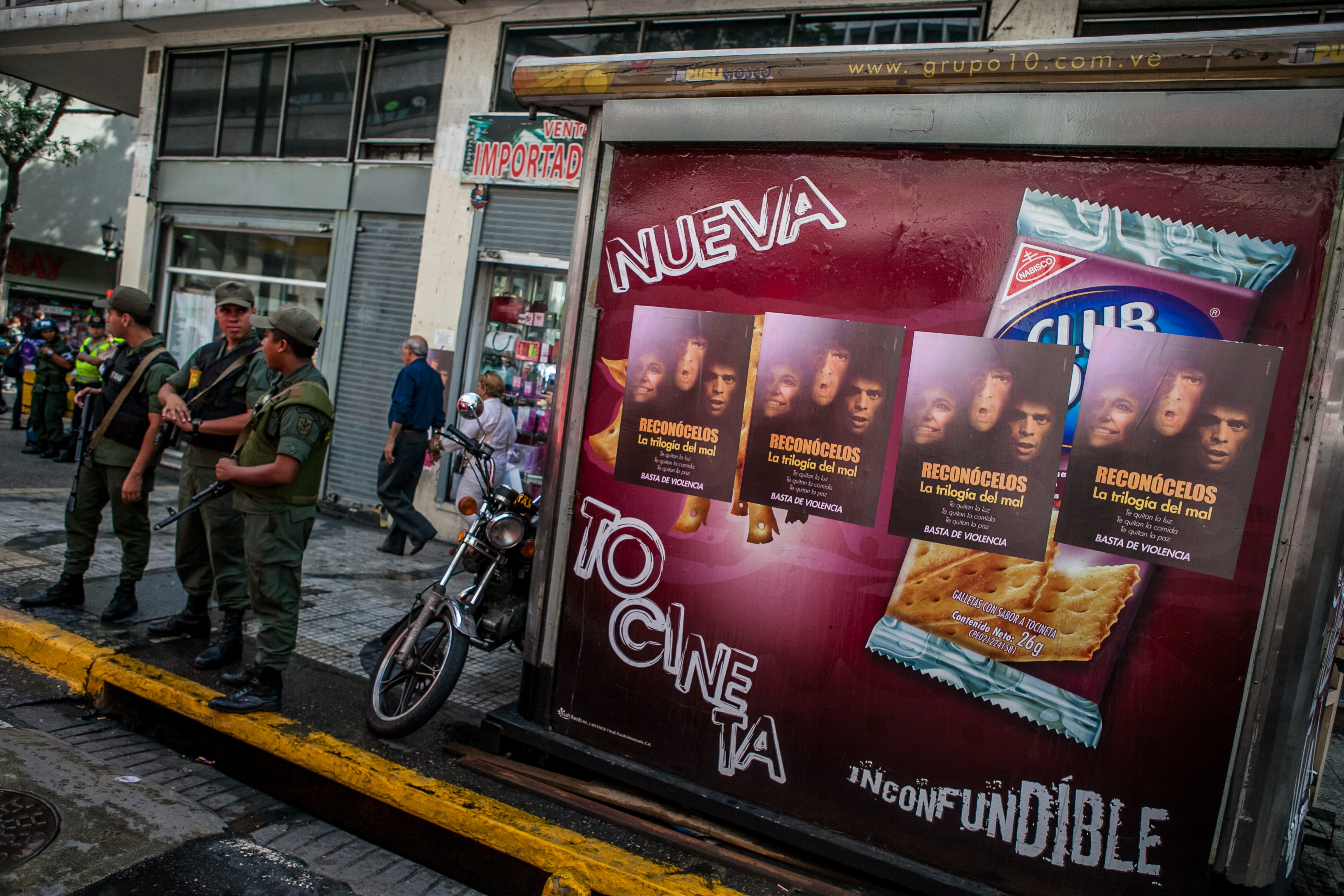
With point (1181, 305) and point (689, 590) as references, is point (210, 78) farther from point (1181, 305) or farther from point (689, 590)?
point (1181, 305)

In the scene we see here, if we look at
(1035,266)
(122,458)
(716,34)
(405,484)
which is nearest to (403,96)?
(716,34)

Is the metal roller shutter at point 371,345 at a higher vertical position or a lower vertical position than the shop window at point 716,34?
lower

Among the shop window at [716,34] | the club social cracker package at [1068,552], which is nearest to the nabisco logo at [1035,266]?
the club social cracker package at [1068,552]

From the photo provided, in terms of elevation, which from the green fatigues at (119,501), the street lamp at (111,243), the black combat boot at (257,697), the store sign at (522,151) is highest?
the store sign at (522,151)

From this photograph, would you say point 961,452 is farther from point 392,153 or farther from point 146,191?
point 146,191

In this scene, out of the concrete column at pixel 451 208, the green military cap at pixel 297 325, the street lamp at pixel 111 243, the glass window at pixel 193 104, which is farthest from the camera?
the street lamp at pixel 111 243

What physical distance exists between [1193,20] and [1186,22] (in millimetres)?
46

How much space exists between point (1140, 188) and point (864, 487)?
1313 millimetres

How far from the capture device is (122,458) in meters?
5.21

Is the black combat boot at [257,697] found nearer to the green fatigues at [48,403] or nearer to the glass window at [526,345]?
the glass window at [526,345]

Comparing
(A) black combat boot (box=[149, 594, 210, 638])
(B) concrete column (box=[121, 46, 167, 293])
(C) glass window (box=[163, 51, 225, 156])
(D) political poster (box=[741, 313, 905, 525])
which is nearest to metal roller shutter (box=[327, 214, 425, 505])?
(C) glass window (box=[163, 51, 225, 156])

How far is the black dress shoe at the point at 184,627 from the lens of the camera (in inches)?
201

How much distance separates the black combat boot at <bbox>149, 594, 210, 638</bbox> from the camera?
5121 mm

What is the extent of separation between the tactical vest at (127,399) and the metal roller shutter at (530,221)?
4.13m
